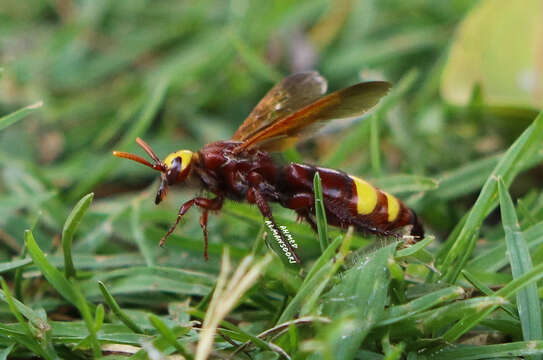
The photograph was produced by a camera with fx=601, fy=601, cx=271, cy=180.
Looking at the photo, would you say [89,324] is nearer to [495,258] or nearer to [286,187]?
[286,187]

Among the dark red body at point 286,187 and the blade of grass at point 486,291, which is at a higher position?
the dark red body at point 286,187

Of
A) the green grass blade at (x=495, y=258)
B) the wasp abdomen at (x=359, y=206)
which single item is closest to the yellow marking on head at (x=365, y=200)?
the wasp abdomen at (x=359, y=206)

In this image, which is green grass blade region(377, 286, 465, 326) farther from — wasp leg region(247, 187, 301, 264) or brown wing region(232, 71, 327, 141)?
brown wing region(232, 71, 327, 141)

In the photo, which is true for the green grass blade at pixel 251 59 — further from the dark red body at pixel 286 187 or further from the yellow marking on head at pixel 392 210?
the yellow marking on head at pixel 392 210

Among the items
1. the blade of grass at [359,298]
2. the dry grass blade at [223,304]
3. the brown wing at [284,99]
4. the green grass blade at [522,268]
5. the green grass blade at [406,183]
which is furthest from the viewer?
the brown wing at [284,99]

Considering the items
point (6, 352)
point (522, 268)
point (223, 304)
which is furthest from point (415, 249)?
point (6, 352)

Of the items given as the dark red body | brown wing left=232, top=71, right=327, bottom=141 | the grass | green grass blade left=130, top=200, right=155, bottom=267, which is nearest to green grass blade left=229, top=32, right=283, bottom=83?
the grass
